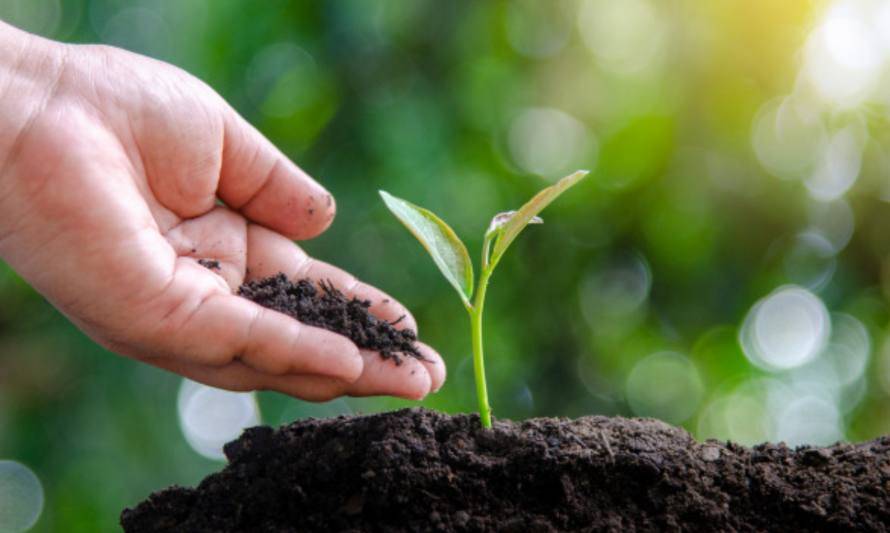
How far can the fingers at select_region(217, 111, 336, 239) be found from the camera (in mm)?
1151

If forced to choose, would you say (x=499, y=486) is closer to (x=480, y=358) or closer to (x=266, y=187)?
(x=480, y=358)

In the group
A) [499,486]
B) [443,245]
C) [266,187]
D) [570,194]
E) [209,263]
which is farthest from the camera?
[570,194]

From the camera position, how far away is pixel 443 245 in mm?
879

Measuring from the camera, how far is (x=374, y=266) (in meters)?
1.95

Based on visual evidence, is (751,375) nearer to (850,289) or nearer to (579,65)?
(850,289)

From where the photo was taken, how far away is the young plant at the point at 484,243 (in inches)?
32.1

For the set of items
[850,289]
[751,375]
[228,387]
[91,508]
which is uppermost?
[850,289]

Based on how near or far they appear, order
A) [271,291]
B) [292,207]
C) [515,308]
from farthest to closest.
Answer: [515,308] → [292,207] → [271,291]

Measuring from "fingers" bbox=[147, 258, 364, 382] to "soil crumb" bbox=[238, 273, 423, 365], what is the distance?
0.10ft

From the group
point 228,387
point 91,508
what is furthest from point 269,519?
point 91,508

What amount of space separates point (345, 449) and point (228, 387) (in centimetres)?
29

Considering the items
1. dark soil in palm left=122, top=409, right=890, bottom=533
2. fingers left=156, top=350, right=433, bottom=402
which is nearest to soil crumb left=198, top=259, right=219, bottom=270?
fingers left=156, top=350, right=433, bottom=402

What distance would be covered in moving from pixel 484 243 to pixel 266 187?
0.48 m

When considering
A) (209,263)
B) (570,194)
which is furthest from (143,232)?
(570,194)
